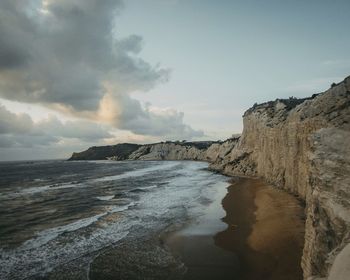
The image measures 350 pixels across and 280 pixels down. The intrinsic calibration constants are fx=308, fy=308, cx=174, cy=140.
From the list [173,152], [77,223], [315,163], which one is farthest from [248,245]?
[173,152]

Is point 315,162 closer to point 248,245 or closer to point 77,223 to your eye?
point 248,245

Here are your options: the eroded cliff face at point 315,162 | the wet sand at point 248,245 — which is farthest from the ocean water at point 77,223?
the eroded cliff face at point 315,162

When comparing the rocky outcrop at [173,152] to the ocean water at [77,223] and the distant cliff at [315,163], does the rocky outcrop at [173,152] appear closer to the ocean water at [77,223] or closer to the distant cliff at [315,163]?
the distant cliff at [315,163]

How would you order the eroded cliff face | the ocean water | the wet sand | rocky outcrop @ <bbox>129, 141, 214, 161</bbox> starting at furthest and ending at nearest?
rocky outcrop @ <bbox>129, 141, 214, 161</bbox>
the ocean water
the wet sand
the eroded cliff face

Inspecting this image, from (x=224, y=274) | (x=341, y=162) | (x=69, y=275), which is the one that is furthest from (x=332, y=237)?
(x=69, y=275)

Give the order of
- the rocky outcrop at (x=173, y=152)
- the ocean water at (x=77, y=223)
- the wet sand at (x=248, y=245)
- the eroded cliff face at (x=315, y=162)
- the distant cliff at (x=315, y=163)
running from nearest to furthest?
the distant cliff at (x=315, y=163), the eroded cliff face at (x=315, y=162), the wet sand at (x=248, y=245), the ocean water at (x=77, y=223), the rocky outcrop at (x=173, y=152)

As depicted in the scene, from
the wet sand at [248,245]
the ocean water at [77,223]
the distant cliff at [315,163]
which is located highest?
the distant cliff at [315,163]

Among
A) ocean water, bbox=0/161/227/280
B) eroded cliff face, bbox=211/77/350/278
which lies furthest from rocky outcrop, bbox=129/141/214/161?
ocean water, bbox=0/161/227/280

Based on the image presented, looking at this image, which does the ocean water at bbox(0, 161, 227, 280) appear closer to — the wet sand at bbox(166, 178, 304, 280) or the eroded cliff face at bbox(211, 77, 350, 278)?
the wet sand at bbox(166, 178, 304, 280)
